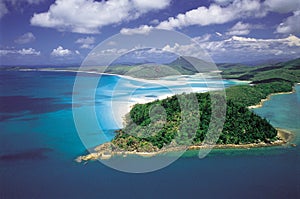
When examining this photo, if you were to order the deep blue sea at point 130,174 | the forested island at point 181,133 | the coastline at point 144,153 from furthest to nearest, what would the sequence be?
1. the forested island at point 181,133
2. the coastline at point 144,153
3. the deep blue sea at point 130,174

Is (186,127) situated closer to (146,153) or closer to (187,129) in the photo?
(187,129)

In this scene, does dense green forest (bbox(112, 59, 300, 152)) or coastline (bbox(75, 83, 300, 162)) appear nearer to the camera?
coastline (bbox(75, 83, 300, 162))

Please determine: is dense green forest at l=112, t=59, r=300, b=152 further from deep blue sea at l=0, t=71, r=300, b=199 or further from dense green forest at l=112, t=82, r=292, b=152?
deep blue sea at l=0, t=71, r=300, b=199

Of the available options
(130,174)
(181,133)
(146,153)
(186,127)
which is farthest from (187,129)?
(130,174)

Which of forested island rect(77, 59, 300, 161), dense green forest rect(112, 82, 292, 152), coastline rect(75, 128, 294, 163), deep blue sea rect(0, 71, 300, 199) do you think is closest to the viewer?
deep blue sea rect(0, 71, 300, 199)

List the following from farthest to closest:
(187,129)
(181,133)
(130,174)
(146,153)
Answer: (187,129)
(181,133)
(146,153)
(130,174)

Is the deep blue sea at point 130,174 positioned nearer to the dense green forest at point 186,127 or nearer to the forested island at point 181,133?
the forested island at point 181,133

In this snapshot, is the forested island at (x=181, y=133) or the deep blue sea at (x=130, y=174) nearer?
the deep blue sea at (x=130, y=174)

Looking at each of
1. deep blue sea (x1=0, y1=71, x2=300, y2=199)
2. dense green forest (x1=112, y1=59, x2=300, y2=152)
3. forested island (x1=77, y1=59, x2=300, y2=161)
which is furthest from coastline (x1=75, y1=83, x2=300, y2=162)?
deep blue sea (x1=0, y1=71, x2=300, y2=199)

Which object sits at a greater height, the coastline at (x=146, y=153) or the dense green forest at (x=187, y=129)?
the dense green forest at (x=187, y=129)

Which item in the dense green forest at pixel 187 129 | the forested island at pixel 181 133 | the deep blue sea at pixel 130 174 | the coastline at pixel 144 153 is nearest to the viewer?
the deep blue sea at pixel 130 174

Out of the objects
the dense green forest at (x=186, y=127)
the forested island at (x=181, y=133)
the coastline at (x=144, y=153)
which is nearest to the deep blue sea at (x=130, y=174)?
the coastline at (x=144, y=153)
